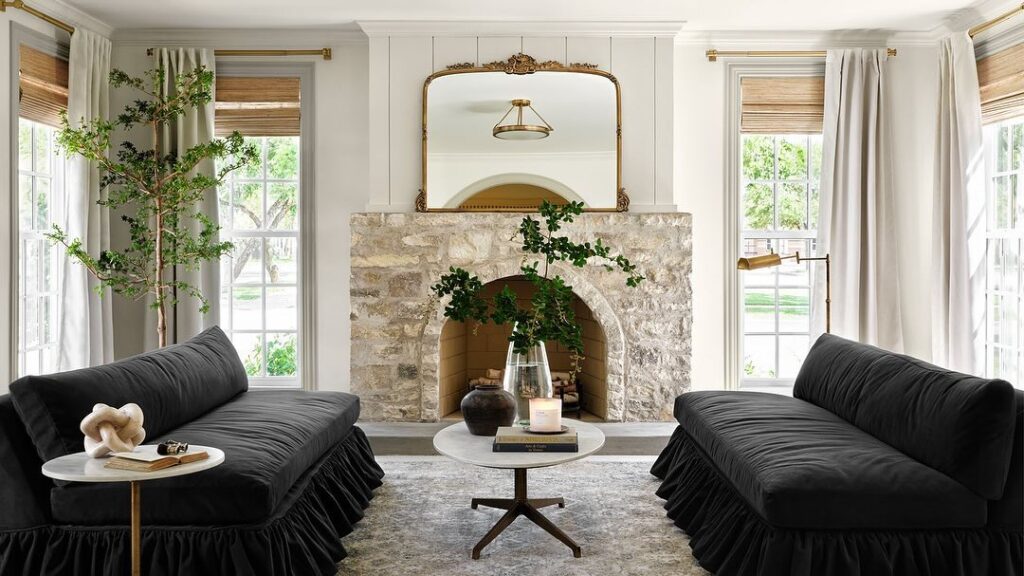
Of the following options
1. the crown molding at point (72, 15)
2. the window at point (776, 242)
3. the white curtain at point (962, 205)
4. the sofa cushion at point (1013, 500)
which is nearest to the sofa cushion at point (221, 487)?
the sofa cushion at point (1013, 500)

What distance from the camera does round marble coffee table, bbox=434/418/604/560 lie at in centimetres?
284

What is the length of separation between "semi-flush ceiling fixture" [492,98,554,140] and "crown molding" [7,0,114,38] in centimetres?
267

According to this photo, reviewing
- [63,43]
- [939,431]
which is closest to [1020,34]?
[939,431]

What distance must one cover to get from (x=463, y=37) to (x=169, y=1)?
1797 mm

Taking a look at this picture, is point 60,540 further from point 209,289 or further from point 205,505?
point 209,289

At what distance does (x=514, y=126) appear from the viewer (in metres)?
5.17

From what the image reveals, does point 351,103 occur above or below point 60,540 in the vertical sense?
above

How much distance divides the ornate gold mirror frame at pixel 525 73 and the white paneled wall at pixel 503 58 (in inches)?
1.7

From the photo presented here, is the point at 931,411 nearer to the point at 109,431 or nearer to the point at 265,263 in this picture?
the point at 109,431

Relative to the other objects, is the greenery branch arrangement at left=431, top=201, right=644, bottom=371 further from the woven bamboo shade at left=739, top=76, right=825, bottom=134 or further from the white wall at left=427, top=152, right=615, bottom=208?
the woven bamboo shade at left=739, top=76, right=825, bottom=134

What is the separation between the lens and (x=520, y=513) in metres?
3.16

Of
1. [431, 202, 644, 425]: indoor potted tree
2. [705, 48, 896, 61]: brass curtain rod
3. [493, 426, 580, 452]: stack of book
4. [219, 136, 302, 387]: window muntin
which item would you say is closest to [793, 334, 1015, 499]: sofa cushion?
[431, 202, 644, 425]: indoor potted tree

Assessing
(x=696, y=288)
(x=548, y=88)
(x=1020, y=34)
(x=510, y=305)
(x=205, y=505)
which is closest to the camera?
(x=205, y=505)

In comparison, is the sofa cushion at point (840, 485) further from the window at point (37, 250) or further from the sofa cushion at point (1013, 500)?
the window at point (37, 250)
